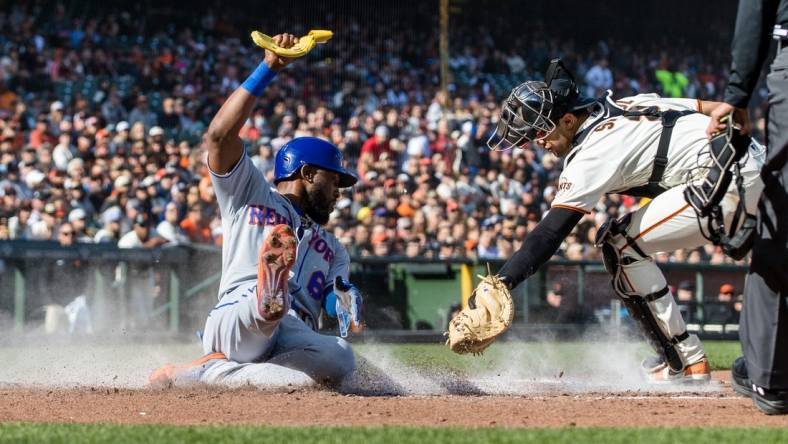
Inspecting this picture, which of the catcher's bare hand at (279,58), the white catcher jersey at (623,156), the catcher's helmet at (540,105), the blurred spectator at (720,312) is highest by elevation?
the catcher's bare hand at (279,58)

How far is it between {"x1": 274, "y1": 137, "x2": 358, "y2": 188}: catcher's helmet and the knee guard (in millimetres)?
1552

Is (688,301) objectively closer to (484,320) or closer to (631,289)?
(631,289)

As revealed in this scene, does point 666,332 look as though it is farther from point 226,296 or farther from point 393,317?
point 393,317

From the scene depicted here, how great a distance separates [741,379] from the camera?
225 inches

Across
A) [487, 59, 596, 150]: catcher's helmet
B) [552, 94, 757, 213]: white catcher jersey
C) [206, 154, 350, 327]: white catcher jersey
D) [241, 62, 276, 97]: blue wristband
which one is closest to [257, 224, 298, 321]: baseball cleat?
[206, 154, 350, 327]: white catcher jersey

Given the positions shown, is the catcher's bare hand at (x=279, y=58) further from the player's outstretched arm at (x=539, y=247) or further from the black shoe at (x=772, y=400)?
the black shoe at (x=772, y=400)

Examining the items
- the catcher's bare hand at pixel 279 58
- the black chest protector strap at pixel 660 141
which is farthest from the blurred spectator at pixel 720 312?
the catcher's bare hand at pixel 279 58

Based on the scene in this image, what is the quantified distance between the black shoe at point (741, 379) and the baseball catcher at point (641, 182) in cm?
65

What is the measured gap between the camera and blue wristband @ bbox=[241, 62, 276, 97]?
226 inches

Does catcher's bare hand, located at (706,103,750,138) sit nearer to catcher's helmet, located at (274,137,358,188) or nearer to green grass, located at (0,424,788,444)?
green grass, located at (0,424,788,444)

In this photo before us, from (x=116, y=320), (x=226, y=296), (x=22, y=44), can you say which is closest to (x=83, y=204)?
(x=116, y=320)

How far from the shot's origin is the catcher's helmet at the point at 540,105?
20.8ft

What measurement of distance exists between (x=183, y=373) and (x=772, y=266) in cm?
310

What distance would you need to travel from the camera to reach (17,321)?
472 inches
